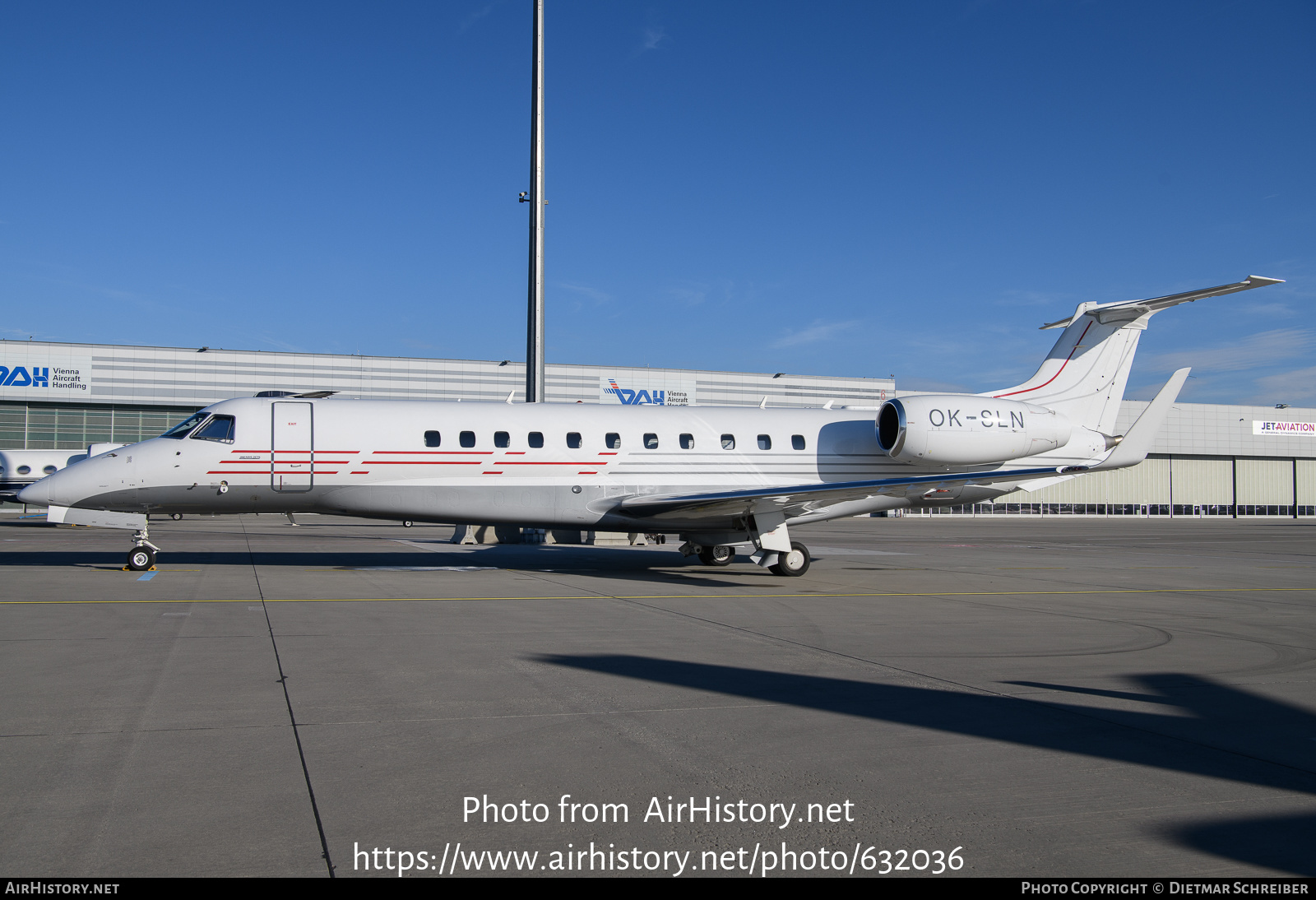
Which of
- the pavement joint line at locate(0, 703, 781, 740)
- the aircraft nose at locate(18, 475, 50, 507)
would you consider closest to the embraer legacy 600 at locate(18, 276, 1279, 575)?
the aircraft nose at locate(18, 475, 50, 507)

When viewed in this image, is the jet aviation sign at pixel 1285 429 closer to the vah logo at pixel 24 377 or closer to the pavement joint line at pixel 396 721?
the pavement joint line at pixel 396 721

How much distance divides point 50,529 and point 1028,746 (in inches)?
1544

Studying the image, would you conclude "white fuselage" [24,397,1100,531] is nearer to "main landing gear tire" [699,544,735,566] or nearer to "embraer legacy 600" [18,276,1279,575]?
"embraer legacy 600" [18,276,1279,575]

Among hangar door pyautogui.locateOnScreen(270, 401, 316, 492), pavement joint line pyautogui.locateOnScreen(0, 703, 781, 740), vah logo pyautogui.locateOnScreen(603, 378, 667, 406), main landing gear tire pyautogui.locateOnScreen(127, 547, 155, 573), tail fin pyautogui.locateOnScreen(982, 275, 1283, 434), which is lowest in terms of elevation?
pavement joint line pyautogui.locateOnScreen(0, 703, 781, 740)

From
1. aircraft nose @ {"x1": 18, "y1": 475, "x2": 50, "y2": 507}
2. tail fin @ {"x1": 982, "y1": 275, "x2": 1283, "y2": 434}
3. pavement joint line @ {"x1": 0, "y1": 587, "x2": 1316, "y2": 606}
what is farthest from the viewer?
tail fin @ {"x1": 982, "y1": 275, "x2": 1283, "y2": 434}

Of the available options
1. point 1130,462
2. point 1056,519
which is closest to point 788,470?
point 1130,462

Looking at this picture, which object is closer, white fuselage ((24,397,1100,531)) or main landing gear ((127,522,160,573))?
white fuselage ((24,397,1100,531))

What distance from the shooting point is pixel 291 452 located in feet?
52.4

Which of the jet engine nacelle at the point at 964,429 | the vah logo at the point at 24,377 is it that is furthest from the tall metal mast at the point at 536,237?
the vah logo at the point at 24,377

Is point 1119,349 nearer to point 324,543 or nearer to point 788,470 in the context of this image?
point 788,470

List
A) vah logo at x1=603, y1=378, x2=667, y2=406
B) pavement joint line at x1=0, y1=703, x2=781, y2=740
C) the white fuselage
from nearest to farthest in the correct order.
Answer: pavement joint line at x1=0, y1=703, x2=781, y2=740 < the white fuselage < vah logo at x1=603, y1=378, x2=667, y2=406

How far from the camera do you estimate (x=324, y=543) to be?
25938 mm

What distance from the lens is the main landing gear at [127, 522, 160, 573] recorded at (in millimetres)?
15922

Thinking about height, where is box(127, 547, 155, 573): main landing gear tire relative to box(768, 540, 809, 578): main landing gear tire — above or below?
above
